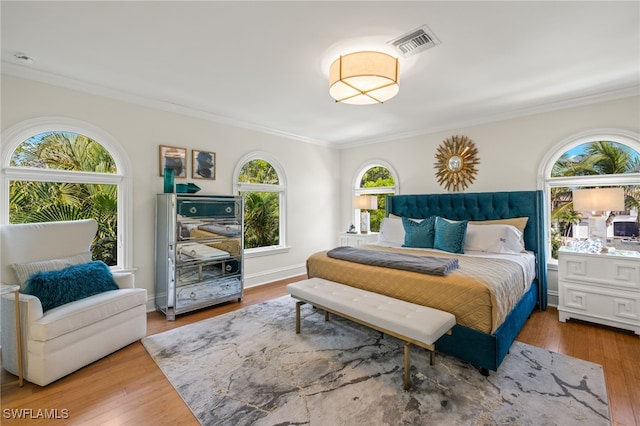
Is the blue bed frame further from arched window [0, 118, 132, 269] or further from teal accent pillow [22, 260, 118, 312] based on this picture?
arched window [0, 118, 132, 269]

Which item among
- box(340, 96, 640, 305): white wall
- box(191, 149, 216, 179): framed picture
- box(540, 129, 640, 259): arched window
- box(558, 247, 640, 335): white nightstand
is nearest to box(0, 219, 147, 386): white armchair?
box(191, 149, 216, 179): framed picture

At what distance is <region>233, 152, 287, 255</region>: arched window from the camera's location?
14.9 ft

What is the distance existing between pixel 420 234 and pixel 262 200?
8.63ft

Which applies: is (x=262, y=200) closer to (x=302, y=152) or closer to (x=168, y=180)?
(x=302, y=152)

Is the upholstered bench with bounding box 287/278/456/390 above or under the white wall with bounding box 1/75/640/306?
under

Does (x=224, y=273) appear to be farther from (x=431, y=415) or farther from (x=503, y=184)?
(x=503, y=184)

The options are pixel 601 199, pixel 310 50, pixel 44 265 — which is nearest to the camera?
pixel 310 50

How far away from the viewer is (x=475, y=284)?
2.18 meters

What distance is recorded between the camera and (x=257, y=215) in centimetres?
480

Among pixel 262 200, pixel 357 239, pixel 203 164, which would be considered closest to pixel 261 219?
pixel 262 200

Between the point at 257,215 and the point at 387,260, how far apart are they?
2.66 m

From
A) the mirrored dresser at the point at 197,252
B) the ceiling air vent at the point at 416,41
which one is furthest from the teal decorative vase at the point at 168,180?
the ceiling air vent at the point at 416,41

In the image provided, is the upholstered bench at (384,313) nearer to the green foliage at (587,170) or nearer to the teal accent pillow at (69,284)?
the teal accent pillow at (69,284)

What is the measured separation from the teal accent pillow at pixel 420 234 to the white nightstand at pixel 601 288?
54.4 inches
